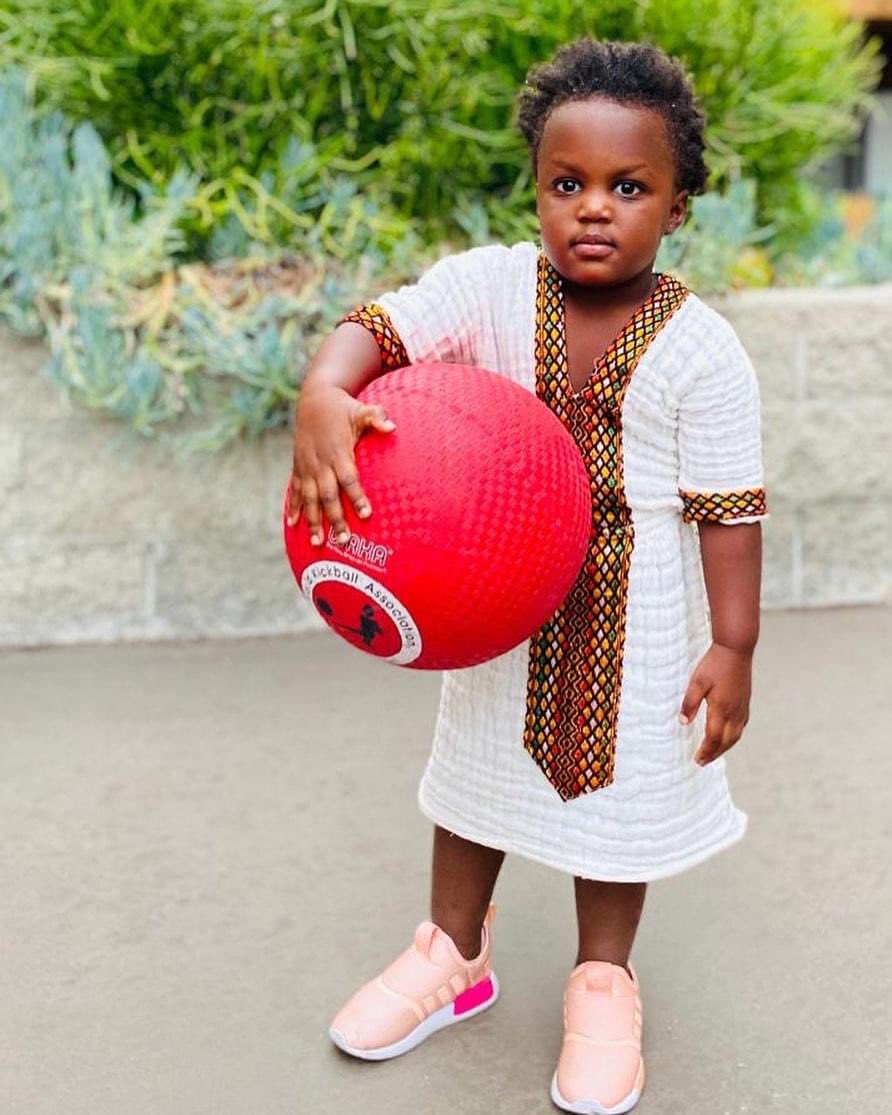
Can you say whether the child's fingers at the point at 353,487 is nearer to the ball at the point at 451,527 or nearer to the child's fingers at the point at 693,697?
the ball at the point at 451,527

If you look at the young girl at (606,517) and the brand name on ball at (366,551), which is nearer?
the brand name on ball at (366,551)

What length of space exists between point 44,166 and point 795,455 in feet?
7.97

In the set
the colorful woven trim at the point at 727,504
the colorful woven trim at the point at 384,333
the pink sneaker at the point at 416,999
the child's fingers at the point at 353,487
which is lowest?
the pink sneaker at the point at 416,999

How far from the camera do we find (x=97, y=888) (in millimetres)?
3000

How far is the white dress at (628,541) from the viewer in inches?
86.3

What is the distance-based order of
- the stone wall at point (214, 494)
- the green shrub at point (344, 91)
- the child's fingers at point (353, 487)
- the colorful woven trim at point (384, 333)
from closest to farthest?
the child's fingers at point (353, 487)
the colorful woven trim at point (384, 333)
the stone wall at point (214, 494)
the green shrub at point (344, 91)

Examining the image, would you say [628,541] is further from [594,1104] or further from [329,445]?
[594,1104]

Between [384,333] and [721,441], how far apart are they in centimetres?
51

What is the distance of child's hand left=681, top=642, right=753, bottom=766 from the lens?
224 centimetres

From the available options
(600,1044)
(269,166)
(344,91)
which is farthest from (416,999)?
(344,91)

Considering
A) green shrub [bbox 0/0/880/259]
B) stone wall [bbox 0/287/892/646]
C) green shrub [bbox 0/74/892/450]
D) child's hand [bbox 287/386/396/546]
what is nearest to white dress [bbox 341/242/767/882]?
child's hand [bbox 287/386/396/546]

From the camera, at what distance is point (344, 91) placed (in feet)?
15.4

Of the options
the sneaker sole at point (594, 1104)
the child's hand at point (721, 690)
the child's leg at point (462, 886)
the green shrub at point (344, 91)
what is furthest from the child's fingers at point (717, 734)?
the green shrub at point (344, 91)

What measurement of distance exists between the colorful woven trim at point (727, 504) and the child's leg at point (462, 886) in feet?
2.23
